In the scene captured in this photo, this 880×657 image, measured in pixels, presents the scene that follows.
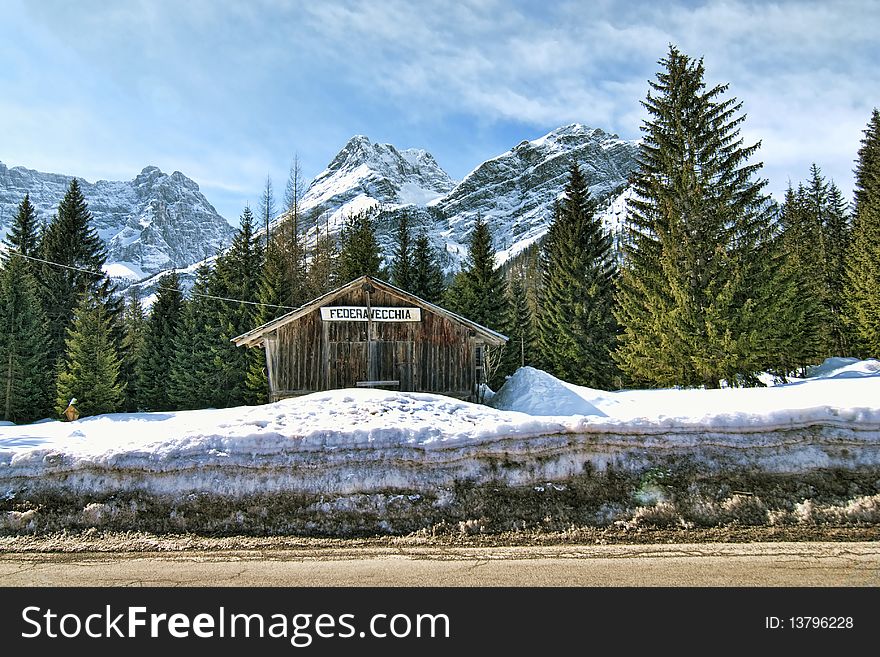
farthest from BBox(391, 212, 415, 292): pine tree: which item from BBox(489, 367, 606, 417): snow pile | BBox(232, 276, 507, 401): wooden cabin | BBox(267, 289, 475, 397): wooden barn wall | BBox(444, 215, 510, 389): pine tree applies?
BBox(489, 367, 606, 417): snow pile

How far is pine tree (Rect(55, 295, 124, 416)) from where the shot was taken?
96.7 ft

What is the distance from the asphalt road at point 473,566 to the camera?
4.86 meters

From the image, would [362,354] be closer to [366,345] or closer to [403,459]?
[366,345]

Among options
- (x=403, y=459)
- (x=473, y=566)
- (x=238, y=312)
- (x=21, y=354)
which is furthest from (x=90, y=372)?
(x=473, y=566)

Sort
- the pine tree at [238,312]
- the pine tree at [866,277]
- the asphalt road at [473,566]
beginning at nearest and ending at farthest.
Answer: the asphalt road at [473,566] → the pine tree at [866,277] → the pine tree at [238,312]

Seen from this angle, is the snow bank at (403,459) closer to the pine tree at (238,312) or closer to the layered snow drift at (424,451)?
the layered snow drift at (424,451)

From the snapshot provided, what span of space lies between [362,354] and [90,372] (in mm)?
24468

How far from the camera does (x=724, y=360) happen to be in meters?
17.3

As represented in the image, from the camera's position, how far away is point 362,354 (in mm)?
16453

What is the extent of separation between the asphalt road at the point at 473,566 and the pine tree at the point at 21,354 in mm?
32208

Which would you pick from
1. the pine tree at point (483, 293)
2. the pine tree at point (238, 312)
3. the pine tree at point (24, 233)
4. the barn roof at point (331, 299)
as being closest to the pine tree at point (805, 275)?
the barn roof at point (331, 299)

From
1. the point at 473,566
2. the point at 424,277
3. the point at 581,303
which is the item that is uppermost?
the point at 424,277
